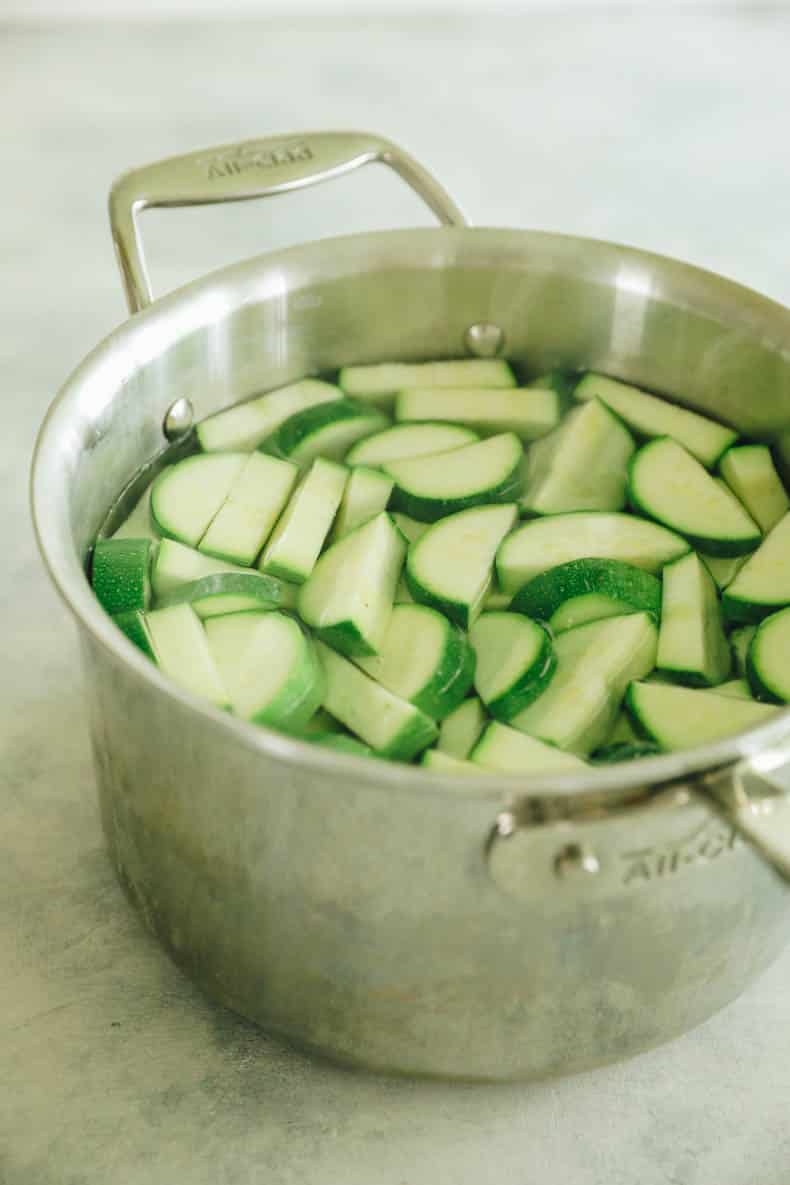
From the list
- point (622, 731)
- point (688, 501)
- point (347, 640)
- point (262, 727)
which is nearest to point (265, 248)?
point (688, 501)

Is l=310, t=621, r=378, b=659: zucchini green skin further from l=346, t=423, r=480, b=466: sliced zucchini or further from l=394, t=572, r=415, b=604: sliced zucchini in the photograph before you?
l=346, t=423, r=480, b=466: sliced zucchini

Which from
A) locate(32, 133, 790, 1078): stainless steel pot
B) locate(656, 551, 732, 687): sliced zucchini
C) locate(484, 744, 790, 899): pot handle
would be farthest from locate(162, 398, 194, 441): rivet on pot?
locate(484, 744, 790, 899): pot handle

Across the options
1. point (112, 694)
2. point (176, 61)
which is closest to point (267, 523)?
point (112, 694)

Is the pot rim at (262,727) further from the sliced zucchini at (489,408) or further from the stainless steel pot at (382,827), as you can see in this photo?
the sliced zucchini at (489,408)

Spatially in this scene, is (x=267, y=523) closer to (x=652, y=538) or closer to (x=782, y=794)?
(x=652, y=538)

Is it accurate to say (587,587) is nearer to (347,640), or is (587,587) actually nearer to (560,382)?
(347,640)
